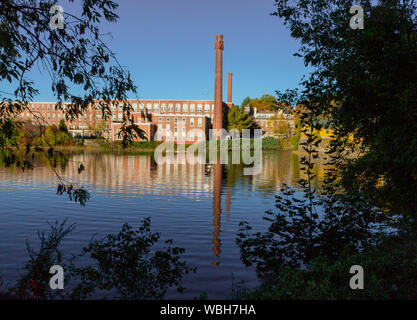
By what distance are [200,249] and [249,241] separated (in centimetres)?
288

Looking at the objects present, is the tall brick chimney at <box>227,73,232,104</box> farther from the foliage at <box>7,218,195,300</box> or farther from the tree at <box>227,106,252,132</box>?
the foliage at <box>7,218,195,300</box>

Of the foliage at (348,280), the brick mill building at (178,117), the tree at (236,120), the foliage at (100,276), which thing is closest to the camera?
the foliage at (348,280)

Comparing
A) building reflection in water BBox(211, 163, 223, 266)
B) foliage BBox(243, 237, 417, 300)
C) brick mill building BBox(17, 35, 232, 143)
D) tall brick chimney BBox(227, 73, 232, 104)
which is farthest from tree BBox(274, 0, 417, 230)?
tall brick chimney BBox(227, 73, 232, 104)

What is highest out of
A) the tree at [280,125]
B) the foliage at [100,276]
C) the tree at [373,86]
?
the tree at [280,125]

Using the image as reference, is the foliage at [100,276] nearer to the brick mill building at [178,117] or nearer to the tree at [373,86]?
the tree at [373,86]

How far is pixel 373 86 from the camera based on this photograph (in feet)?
22.7

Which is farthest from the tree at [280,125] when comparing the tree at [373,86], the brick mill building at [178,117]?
the tree at [373,86]

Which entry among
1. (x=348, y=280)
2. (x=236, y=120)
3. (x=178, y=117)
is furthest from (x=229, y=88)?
(x=348, y=280)

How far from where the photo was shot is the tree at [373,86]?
22.7 feet

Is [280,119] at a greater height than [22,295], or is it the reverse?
[280,119]

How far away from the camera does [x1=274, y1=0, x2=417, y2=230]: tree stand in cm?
693

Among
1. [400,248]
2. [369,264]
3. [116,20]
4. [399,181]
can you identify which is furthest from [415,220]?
[116,20]

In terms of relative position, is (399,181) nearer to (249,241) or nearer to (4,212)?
(249,241)

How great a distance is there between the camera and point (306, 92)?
334 inches
